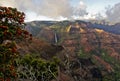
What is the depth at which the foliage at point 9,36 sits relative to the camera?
40.8 m

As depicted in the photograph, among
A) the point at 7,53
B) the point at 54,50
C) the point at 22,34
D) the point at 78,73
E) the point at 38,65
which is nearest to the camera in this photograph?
the point at 7,53

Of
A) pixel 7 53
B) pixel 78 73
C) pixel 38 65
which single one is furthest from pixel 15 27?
pixel 78 73

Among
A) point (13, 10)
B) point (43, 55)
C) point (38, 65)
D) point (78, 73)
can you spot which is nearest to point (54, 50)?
point (43, 55)

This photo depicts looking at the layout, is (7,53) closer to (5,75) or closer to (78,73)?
(5,75)

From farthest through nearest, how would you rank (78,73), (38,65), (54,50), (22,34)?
(54,50)
(78,73)
(38,65)
(22,34)

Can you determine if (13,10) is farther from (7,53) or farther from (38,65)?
(38,65)

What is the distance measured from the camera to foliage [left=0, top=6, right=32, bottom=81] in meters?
40.8

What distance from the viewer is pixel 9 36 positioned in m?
42.3

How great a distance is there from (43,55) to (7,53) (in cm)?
11615

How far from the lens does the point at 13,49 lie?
41000 millimetres

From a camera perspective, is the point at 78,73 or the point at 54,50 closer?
the point at 78,73

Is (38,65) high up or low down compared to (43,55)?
up

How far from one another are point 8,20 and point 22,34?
2.77 m

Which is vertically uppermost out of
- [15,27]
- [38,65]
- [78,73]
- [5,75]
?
[15,27]
